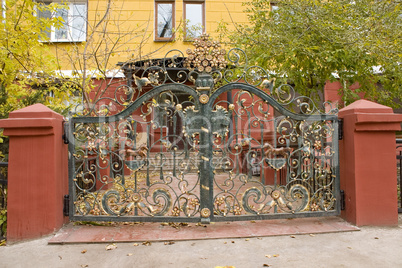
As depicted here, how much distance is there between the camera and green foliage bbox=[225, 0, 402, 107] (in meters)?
5.74

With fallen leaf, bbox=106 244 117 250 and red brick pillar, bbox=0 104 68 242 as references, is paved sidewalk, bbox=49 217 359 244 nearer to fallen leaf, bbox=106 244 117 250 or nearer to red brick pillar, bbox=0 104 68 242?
fallen leaf, bbox=106 244 117 250

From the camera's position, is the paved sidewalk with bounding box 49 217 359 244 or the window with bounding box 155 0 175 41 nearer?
the paved sidewalk with bounding box 49 217 359 244

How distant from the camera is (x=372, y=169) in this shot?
3.95 meters

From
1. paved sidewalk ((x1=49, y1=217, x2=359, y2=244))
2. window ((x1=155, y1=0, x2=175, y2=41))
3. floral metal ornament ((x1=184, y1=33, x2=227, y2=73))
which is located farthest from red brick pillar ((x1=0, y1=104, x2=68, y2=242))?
window ((x1=155, y1=0, x2=175, y2=41))

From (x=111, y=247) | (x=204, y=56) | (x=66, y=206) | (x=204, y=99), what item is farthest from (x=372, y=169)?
(x=66, y=206)

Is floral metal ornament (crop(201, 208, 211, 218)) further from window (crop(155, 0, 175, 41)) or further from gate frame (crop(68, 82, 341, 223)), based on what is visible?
window (crop(155, 0, 175, 41))

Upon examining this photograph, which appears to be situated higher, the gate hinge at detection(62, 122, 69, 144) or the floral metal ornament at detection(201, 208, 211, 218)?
the gate hinge at detection(62, 122, 69, 144)

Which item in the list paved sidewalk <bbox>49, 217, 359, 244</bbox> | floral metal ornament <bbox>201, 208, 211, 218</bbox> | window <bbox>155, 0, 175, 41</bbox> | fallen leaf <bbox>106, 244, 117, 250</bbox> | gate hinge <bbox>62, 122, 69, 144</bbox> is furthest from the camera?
window <bbox>155, 0, 175, 41</bbox>

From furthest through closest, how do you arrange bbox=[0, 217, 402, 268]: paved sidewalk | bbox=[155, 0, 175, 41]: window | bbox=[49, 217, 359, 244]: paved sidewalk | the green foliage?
bbox=[155, 0, 175, 41]: window
the green foliage
bbox=[49, 217, 359, 244]: paved sidewalk
bbox=[0, 217, 402, 268]: paved sidewalk

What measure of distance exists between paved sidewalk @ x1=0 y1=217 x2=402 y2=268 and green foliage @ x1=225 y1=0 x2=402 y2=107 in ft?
11.5

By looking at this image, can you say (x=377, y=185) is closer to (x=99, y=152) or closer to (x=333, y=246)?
(x=333, y=246)

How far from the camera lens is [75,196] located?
3.99 meters

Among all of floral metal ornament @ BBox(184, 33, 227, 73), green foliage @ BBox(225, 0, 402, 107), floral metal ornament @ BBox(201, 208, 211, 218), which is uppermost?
green foliage @ BBox(225, 0, 402, 107)

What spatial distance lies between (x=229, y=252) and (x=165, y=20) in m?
10.6
